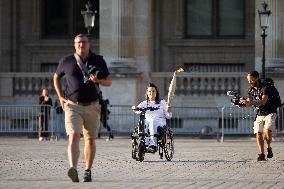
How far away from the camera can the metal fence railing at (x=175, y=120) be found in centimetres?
3322

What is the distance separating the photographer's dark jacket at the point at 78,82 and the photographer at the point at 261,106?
543 centimetres

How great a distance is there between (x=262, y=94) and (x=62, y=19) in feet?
67.8

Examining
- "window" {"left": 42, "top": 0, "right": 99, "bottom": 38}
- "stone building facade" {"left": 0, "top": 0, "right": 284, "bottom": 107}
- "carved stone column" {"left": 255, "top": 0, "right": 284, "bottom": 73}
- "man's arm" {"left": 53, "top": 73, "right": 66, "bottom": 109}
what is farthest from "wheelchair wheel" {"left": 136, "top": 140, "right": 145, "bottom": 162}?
"window" {"left": 42, "top": 0, "right": 99, "bottom": 38}

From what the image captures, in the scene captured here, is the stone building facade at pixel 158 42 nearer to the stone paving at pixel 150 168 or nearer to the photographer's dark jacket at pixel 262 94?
the stone paving at pixel 150 168

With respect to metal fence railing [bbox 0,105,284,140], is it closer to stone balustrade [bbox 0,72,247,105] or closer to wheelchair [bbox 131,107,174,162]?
stone balustrade [bbox 0,72,247,105]

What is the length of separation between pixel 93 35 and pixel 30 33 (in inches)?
92.2

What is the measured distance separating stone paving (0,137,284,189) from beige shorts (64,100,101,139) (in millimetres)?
728

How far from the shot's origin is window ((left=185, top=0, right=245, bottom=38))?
4038 cm

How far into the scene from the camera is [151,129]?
22.0 meters

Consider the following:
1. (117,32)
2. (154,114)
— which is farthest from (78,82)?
(117,32)

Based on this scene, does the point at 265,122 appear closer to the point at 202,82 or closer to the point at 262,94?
the point at 262,94

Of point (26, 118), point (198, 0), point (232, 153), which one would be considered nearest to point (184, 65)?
point (198, 0)

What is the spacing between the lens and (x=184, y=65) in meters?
40.6

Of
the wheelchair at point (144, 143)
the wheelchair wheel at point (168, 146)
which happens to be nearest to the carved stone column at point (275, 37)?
the wheelchair wheel at point (168, 146)
